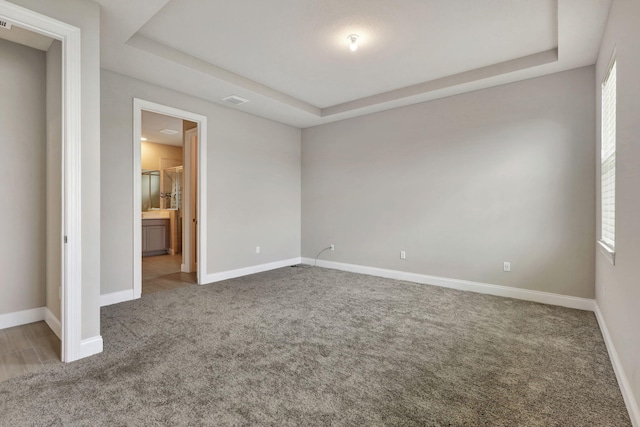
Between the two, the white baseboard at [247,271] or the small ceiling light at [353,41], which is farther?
the white baseboard at [247,271]

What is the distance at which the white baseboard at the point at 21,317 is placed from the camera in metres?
2.89

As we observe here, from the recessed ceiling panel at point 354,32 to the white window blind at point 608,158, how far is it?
29.2 inches

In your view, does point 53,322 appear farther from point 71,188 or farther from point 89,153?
point 89,153

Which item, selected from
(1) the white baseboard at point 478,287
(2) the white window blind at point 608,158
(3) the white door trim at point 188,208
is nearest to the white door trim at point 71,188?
(3) the white door trim at point 188,208

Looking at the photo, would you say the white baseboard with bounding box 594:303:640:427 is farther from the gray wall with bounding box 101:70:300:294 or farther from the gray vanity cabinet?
the gray vanity cabinet

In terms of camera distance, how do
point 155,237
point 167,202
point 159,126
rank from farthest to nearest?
point 167,202 → point 155,237 → point 159,126

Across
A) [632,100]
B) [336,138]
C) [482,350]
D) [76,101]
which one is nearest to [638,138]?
[632,100]

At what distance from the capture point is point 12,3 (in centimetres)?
204

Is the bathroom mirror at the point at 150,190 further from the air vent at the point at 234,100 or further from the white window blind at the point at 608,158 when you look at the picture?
the white window blind at the point at 608,158

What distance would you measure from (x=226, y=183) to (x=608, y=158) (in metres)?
4.52

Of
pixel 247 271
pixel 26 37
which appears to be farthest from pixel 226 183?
pixel 26 37

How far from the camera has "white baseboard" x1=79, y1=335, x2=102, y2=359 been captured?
7.61 feet

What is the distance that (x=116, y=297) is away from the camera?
144 inches

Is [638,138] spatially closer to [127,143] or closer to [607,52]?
[607,52]
